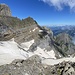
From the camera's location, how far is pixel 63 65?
985 inches

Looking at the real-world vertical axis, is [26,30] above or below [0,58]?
above

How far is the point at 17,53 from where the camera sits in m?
37.3

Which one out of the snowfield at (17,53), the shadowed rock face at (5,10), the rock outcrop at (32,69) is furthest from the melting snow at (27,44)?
the shadowed rock face at (5,10)

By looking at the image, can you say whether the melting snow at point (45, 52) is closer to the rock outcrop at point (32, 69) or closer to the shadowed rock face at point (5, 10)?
the rock outcrop at point (32, 69)

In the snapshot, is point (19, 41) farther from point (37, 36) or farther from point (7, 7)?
point (7, 7)

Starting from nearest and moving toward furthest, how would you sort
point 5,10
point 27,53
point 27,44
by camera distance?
point 27,53, point 27,44, point 5,10

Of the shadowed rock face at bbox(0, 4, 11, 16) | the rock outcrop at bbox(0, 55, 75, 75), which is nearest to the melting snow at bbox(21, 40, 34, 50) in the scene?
the rock outcrop at bbox(0, 55, 75, 75)

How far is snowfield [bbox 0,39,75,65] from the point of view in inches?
1234

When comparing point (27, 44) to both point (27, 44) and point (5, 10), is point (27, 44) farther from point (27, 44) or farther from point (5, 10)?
point (5, 10)

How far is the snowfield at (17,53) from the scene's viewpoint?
103 feet

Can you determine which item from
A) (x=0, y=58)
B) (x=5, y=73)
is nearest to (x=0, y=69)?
(x=5, y=73)

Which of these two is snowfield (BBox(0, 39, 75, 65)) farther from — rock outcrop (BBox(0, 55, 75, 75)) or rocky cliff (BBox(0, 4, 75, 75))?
rock outcrop (BBox(0, 55, 75, 75))

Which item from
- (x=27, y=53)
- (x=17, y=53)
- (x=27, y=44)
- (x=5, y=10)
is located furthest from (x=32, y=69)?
(x=5, y=10)

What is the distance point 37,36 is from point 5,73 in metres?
38.7
